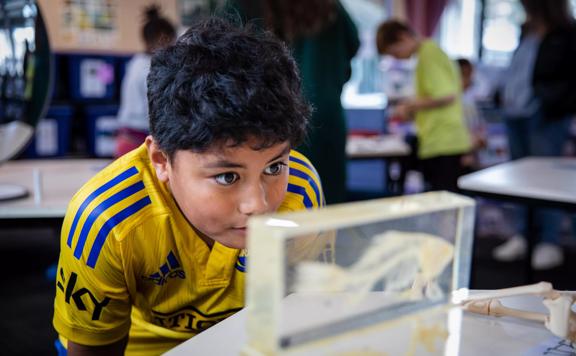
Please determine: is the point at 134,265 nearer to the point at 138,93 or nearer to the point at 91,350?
the point at 91,350

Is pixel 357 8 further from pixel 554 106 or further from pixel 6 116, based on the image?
pixel 6 116

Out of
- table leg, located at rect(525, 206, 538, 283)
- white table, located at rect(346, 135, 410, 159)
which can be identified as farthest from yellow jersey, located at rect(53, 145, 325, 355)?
white table, located at rect(346, 135, 410, 159)

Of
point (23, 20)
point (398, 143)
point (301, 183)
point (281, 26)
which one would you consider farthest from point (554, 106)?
point (23, 20)

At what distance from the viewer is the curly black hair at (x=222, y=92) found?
0.69 meters

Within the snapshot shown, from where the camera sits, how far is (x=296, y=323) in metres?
0.39

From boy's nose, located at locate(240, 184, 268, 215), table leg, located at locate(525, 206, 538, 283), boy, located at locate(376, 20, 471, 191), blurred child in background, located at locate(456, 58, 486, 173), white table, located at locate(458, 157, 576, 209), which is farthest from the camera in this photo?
blurred child in background, located at locate(456, 58, 486, 173)

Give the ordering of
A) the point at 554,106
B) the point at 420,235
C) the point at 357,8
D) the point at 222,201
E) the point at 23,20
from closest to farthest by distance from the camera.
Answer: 1. the point at 420,235
2. the point at 222,201
3. the point at 23,20
4. the point at 554,106
5. the point at 357,8

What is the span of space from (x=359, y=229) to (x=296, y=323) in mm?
83

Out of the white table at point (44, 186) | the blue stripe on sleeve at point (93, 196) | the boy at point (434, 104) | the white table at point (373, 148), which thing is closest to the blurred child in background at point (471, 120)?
the white table at point (373, 148)

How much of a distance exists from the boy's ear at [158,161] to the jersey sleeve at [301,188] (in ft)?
0.67

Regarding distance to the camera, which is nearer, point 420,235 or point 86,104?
point 420,235

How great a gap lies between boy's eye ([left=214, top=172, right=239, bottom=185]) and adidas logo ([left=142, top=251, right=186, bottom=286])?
0.68ft

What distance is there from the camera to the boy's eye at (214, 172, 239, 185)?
0.66 meters

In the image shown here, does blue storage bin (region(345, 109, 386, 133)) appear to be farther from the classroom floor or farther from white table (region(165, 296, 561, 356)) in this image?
white table (region(165, 296, 561, 356))
